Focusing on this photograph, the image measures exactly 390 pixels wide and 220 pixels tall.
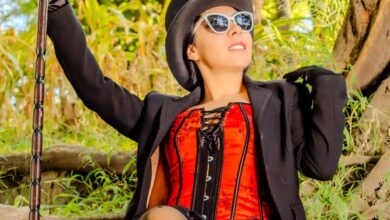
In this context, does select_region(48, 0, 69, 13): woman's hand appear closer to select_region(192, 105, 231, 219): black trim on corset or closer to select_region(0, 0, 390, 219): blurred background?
select_region(192, 105, 231, 219): black trim on corset

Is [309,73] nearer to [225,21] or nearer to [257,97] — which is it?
[257,97]

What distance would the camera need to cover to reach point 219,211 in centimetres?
320

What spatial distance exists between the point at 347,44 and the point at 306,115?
5.62 ft

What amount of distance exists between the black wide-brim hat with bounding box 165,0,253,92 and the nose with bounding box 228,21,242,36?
94 mm

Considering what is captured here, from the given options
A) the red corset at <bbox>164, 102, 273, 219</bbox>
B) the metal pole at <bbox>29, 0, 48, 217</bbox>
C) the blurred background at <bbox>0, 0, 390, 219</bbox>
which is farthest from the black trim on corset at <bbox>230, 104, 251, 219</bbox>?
the blurred background at <bbox>0, 0, 390, 219</bbox>

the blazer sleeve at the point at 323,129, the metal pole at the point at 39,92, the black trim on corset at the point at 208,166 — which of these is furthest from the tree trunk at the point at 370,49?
the metal pole at the point at 39,92

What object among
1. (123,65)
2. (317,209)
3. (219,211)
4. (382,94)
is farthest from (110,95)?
(123,65)

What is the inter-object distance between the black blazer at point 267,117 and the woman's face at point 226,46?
0.10 metres

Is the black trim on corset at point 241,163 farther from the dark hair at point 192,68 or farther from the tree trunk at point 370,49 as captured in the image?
the tree trunk at point 370,49

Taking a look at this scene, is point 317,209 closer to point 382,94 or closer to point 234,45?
point 382,94

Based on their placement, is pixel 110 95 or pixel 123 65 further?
pixel 123 65

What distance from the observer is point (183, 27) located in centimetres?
347

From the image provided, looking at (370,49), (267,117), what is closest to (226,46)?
(267,117)

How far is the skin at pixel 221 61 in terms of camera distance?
3.37m
